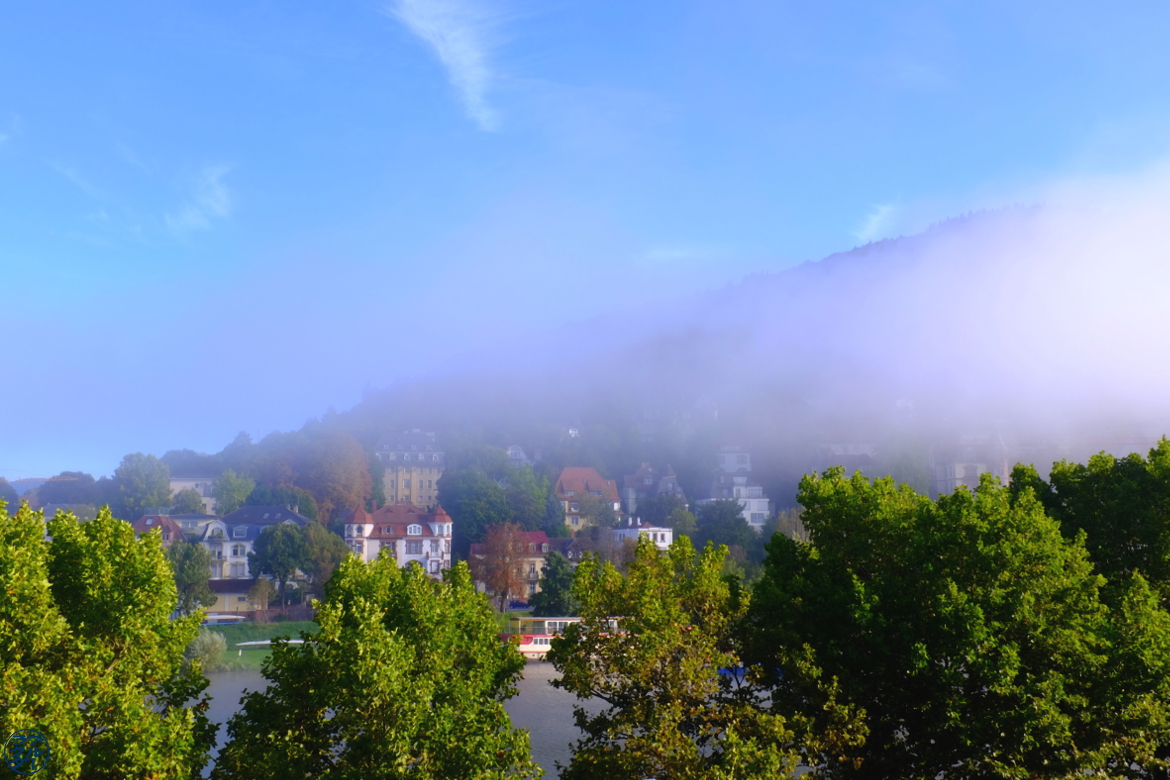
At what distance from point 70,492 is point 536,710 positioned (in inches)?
5909

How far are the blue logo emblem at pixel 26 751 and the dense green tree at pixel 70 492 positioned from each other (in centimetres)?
15948

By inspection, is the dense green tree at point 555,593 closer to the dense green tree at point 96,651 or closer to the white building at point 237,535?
the white building at point 237,535

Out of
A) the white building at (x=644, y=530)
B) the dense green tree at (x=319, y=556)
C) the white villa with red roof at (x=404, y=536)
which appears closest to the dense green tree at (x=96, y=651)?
the dense green tree at (x=319, y=556)

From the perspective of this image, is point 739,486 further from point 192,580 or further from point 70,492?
point 70,492

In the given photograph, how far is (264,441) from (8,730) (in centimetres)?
18079

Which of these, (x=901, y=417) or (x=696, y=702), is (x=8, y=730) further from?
(x=901, y=417)

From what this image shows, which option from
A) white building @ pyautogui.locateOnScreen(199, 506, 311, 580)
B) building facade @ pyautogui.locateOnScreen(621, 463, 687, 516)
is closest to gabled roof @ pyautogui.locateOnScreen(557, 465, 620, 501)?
building facade @ pyautogui.locateOnScreen(621, 463, 687, 516)

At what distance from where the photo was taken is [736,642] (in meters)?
23.5

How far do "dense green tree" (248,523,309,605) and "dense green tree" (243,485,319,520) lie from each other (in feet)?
137

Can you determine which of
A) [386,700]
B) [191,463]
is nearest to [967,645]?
[386,700]

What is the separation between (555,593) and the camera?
8362 centimetres

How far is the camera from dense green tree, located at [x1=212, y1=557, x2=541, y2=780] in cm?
1869

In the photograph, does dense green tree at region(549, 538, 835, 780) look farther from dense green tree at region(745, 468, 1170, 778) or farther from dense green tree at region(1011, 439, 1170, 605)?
dense green tree at region(1011, 439, 1170, 605)

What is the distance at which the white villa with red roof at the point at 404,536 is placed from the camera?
11581 centimetres
